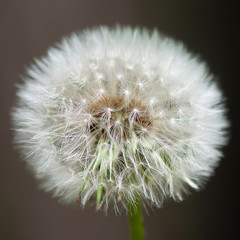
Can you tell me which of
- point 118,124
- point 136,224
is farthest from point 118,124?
point 136,224

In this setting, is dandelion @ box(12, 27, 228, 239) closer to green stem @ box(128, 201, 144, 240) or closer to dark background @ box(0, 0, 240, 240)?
green stem @ box(128, 201, 144, 240)

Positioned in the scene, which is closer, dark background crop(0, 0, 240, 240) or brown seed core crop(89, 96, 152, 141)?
brown seed core crop(89, 96, 152, 141)

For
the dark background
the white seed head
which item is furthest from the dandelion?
the dark background
